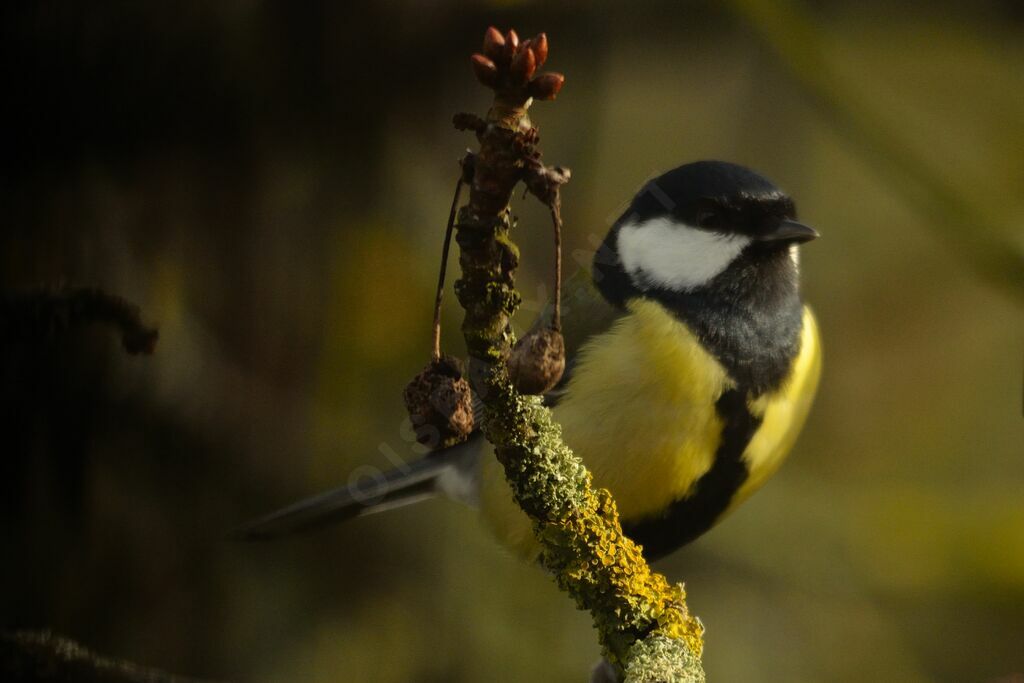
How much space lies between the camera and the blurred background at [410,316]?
91 cm

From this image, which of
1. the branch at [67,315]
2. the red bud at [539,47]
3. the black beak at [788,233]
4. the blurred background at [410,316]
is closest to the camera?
the red bud at [539,47]

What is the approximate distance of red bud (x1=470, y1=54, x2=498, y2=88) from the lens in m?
0.29

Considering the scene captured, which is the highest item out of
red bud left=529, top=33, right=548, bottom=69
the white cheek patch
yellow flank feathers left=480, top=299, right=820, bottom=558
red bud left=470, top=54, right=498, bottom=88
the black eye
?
red bud left=529, top=33, right=548, bottom=69

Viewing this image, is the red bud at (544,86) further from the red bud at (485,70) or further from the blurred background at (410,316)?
the blurred background at (410,316)

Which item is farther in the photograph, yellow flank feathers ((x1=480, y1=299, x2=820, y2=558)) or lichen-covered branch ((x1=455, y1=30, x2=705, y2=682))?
yellow flank feathers ((x1=480, y1=299, x2=820, y2=558))

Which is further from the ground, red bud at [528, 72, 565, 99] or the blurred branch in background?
red bud at [528, 72, 565, 99]

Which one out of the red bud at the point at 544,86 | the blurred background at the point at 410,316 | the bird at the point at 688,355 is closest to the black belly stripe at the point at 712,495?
the bird at the point at 688,355

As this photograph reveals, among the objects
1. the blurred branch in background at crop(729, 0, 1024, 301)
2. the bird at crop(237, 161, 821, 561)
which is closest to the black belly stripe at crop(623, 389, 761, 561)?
the bird at crop(237, 161, 821, 561)

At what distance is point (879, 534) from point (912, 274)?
0.41m

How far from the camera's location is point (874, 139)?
40.9 inches

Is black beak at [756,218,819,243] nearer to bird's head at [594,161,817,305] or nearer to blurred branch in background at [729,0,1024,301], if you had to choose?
bird's head at [594,161,817,305]

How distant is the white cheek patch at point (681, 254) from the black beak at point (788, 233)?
18 millimetres

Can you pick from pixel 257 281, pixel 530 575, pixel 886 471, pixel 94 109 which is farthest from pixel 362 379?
pixel 886 471

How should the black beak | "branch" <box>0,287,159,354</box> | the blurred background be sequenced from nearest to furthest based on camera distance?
"branch" <box>0,287,159,354</box>, the black beak, the blurred background
